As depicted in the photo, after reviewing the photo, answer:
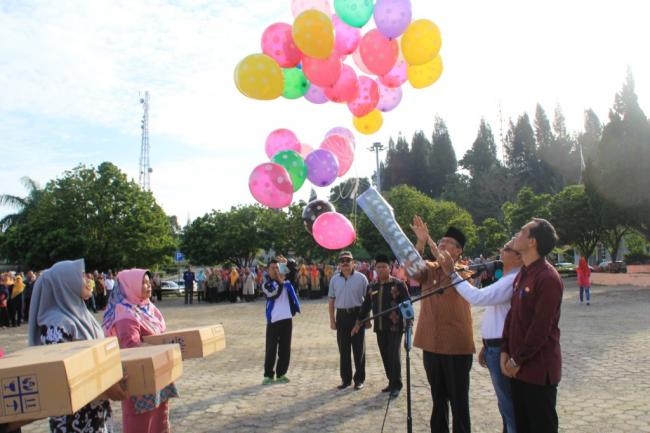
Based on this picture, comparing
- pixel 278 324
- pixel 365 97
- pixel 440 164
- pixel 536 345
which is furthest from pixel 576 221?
pixel 440 164

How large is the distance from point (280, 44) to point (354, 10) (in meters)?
1.26

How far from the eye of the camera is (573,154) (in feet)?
240

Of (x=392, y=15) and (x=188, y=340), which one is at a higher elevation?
(x=392, y=15)

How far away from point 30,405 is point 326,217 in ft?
21.8

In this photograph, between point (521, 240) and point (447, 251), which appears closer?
point (521, 240)

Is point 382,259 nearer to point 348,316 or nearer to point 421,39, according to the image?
point 348,316

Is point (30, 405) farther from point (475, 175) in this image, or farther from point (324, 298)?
point (475, 175)

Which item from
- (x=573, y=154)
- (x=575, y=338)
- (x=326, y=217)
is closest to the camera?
(x=326, y=217)

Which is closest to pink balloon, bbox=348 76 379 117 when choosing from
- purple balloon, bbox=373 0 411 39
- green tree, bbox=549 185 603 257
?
purple balloon, bbox=373 0 411 39

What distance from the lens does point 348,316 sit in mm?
7660

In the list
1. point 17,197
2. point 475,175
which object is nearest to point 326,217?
point 17,197

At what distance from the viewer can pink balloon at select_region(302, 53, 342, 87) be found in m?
8.27

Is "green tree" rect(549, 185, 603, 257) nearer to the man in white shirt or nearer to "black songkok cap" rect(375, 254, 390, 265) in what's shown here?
"black songkok cap" rect(375, 254, 390, 265)

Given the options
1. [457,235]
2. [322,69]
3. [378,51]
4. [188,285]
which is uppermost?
[378,51]
